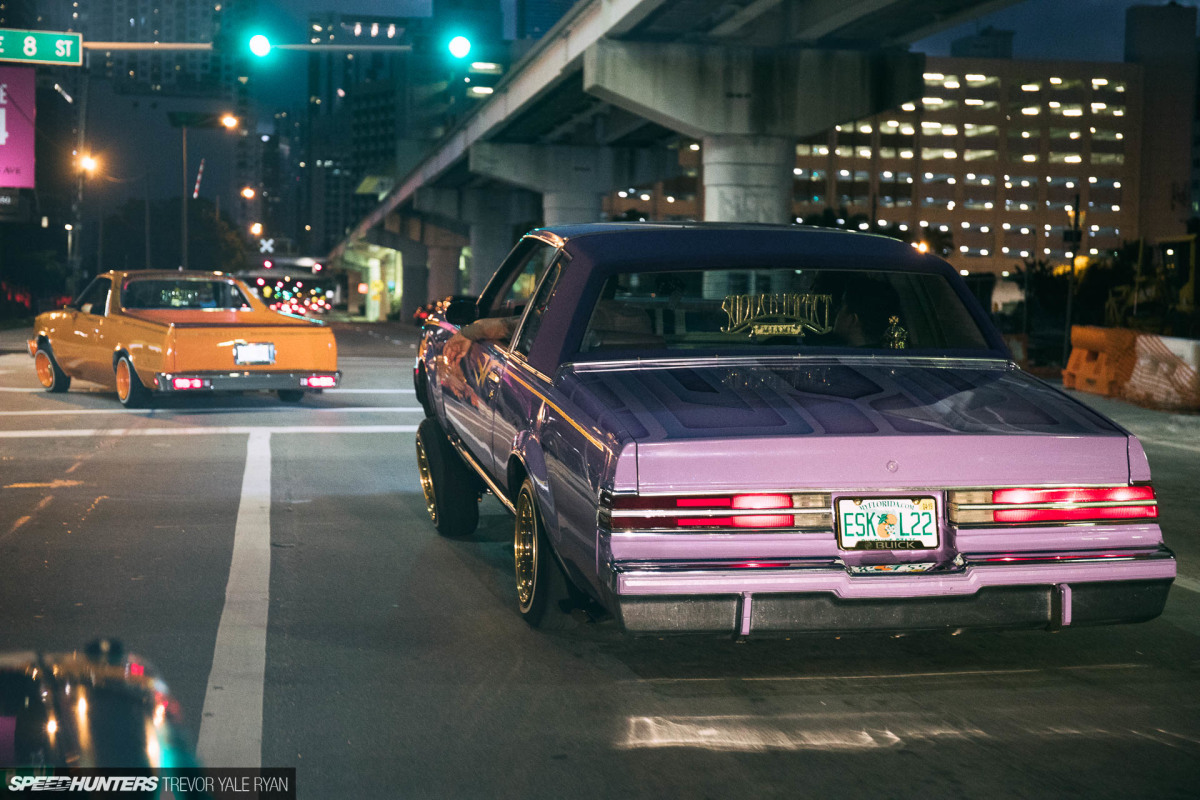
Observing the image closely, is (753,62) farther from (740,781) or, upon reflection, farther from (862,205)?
(862,205)

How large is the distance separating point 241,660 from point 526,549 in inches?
48.0

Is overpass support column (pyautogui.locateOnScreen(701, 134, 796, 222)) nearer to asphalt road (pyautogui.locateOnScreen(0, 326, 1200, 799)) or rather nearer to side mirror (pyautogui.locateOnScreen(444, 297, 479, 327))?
asphalt road (pyautogui.locateOnScreen(0, 326, 1200, 799))

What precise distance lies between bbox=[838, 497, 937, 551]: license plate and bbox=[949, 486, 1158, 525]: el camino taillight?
0.36 ft

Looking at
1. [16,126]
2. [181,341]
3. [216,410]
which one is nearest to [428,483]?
[181,341]

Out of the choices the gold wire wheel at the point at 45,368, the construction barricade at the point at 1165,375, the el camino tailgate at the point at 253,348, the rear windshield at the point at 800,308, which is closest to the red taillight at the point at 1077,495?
the rear windshield at the point at 800,308

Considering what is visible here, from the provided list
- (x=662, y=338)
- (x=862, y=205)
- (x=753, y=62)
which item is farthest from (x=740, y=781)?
(x=862, y=205)

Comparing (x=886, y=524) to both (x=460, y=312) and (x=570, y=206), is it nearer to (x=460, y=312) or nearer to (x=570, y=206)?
(x=460, y=312)

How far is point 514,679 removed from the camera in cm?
516

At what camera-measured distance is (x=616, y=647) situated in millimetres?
5652

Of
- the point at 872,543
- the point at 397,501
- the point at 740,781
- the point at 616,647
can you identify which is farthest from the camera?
the point at 397,501

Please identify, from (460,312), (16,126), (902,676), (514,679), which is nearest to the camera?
(514,679)

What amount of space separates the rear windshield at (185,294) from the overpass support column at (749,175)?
10.9 m

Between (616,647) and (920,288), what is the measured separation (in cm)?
212

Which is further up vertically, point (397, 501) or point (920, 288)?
point (920, 288)
